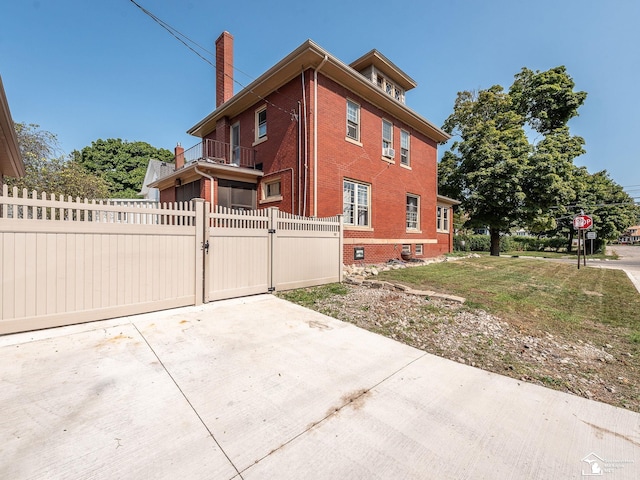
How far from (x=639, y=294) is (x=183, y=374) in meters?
11.3

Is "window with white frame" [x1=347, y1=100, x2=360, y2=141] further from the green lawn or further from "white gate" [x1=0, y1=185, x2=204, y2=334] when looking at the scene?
"white gate" [x1=0, y1=185, x2=204, y2=334]

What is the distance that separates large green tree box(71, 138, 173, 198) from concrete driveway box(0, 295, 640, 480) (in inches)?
1666

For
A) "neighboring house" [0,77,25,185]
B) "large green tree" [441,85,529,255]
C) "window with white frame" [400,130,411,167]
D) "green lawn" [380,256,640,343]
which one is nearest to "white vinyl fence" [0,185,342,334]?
"neighboring house" [0,77,25,185]

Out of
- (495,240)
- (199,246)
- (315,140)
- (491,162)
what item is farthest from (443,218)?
(199,246)

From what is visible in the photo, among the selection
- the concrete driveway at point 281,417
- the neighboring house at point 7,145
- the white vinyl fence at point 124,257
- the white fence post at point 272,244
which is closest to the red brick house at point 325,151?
the white fence post at point 272,244

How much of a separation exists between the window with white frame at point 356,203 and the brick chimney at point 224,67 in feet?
27.7

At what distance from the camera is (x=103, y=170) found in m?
39.7

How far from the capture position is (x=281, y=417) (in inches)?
89.0

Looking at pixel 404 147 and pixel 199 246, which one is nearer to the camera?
pixel 199 246

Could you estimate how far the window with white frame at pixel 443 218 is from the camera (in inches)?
742

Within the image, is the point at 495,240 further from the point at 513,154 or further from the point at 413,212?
the point at 413,212

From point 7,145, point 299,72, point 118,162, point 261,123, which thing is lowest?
point 7,145

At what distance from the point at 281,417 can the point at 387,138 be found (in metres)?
13.1

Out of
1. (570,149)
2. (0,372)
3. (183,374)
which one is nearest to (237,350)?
(183,374)
